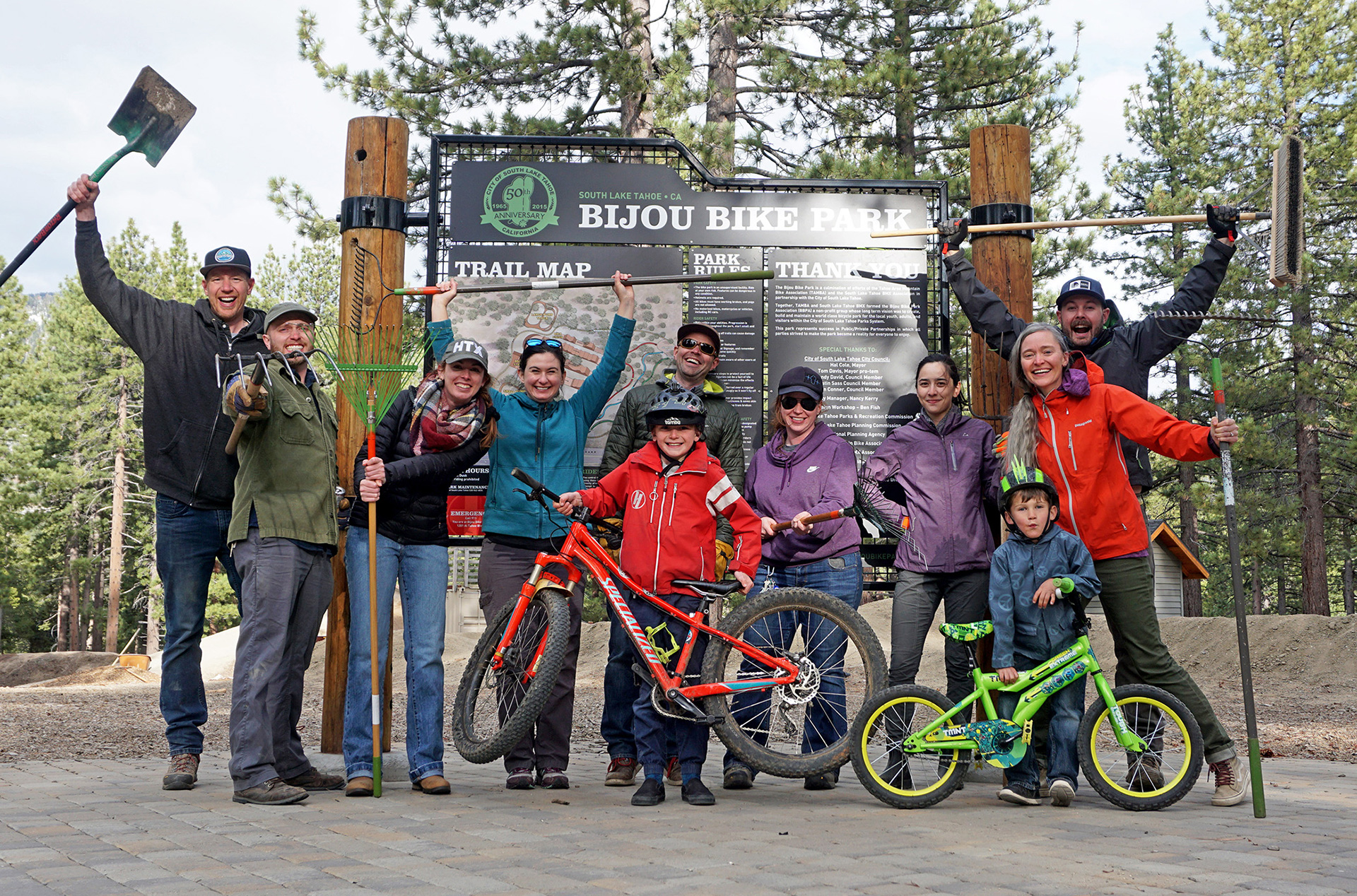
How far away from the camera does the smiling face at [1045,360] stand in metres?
5.18

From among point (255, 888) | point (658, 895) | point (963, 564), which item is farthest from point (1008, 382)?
point (255, 888)

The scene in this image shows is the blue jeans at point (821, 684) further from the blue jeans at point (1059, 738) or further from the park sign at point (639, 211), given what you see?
the park sign at point (639, 211)

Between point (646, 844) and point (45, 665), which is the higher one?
point (646, 844)

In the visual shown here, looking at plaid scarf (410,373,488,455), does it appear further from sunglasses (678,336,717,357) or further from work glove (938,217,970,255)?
work glove (938,217,970,255)

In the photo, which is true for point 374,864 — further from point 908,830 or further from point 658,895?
point 908,830

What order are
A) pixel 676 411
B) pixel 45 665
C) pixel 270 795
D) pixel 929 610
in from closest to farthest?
pixel 270 795, pixel 676 411, pixel 929 610, pixel 45 665

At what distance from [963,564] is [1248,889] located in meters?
2.31

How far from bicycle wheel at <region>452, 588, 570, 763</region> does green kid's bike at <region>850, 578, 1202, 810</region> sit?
142cm

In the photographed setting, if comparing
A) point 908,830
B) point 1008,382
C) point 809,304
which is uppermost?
point 809,304

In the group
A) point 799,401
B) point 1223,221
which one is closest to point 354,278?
point 799,401

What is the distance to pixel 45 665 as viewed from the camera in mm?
21078

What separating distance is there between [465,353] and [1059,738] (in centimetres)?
323

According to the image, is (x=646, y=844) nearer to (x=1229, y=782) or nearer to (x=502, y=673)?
(x=502, y=673)

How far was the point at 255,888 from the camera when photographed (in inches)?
119
